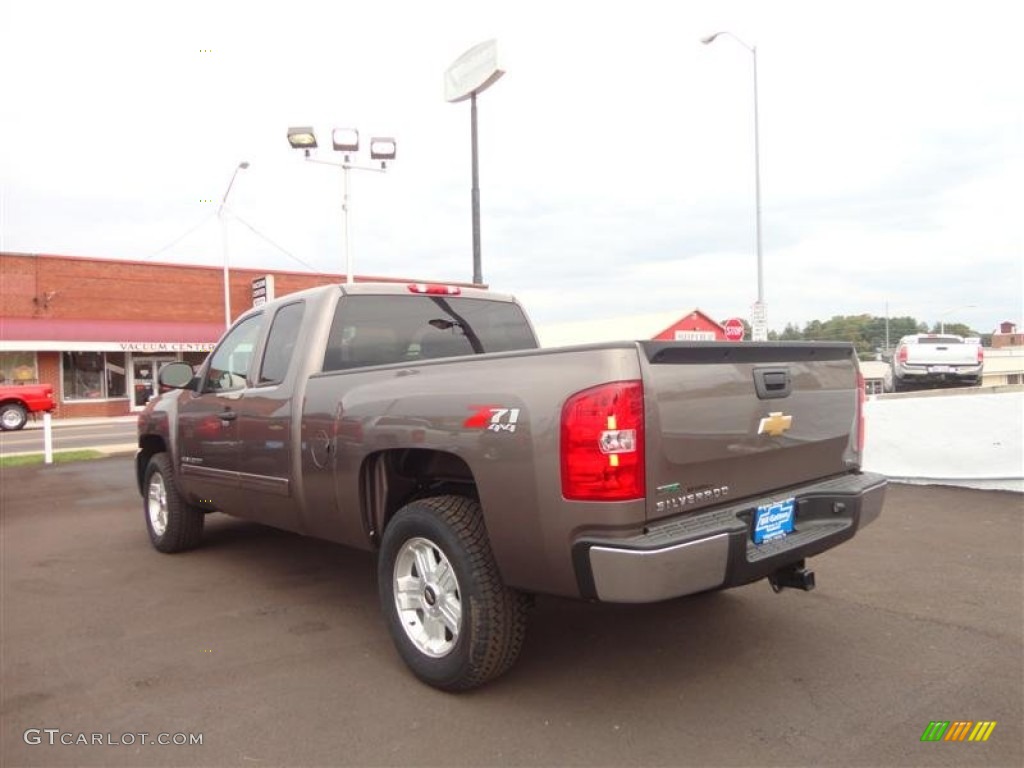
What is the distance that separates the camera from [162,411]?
605cm

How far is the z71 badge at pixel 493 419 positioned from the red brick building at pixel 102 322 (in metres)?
26.6

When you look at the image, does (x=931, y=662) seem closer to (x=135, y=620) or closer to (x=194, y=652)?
(x=194, y=652)

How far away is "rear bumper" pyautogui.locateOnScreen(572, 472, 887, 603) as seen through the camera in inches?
104

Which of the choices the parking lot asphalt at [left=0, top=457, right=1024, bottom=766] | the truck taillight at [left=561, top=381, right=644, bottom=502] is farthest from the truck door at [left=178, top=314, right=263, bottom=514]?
the truck taillight at [left=561, top=381, right=644, bottom=502]

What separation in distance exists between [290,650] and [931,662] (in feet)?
10.5

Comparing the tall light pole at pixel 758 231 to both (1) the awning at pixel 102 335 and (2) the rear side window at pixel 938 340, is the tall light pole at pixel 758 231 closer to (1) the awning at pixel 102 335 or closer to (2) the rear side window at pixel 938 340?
(2) the rear side window at pixel 938 340

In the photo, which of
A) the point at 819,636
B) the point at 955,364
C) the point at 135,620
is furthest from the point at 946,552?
the point at 955,364

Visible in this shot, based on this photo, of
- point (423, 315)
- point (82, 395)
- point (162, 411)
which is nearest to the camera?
point (423, 315)

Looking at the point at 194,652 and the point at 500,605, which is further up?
the point at 500,605

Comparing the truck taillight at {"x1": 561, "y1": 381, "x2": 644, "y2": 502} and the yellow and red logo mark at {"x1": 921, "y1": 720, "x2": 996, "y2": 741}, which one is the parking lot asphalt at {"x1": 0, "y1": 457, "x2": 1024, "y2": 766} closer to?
the yellow and red logo mark at {"x1": 921, "y1": 720, "x2": 996, "y2": 741}

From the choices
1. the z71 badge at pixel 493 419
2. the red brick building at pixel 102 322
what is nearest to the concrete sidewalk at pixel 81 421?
the red brick building at pixel 102 322

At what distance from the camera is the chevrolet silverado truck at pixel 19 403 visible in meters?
22.8

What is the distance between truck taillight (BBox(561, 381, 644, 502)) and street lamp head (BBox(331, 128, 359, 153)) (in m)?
13.1

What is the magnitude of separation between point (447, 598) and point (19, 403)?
2489 cm
